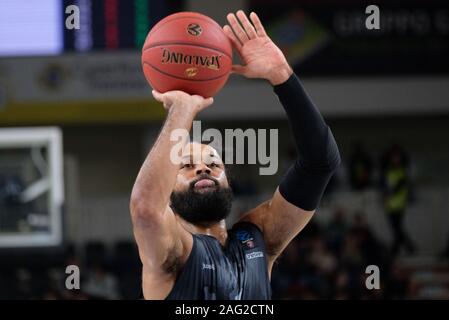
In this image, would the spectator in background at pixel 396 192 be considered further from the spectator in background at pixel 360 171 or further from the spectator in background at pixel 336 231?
the spectator in background at pixel 336 231

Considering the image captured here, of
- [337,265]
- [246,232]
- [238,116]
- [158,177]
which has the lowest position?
[337,265]

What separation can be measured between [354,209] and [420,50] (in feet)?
7.55

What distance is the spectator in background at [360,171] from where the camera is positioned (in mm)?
12570

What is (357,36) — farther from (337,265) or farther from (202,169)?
(202,169)

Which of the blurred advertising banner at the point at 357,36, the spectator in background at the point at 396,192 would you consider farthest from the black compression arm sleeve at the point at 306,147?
the spectator in background at the point at 396,192

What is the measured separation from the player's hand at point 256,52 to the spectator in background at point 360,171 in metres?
9.38

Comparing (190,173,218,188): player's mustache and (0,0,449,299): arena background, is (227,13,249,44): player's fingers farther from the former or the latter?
(0,0,449,299): arena background

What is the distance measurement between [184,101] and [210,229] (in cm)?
61

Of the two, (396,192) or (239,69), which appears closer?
(239,69)

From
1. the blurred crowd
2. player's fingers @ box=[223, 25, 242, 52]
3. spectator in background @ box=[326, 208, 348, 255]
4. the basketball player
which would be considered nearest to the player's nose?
the basketball player

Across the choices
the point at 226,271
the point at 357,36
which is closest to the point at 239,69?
the point at 226,271

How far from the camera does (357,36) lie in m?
12.2

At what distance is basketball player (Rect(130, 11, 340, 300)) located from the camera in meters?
2.94
